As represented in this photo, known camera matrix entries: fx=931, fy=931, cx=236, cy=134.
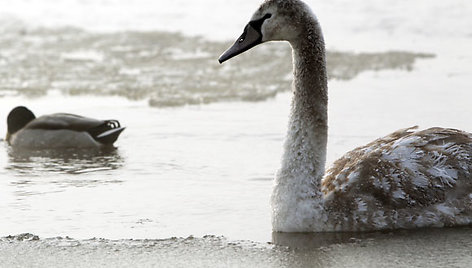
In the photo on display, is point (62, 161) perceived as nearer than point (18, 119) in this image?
Yes

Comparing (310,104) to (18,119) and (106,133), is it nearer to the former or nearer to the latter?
(106,133)

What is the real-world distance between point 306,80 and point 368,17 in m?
13.0

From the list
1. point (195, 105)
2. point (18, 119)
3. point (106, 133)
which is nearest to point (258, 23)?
point (106, 133)

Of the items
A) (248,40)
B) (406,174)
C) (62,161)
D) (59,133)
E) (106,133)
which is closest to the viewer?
(406,174)

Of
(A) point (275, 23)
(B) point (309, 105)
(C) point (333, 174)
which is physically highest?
(A) point (275, 23)

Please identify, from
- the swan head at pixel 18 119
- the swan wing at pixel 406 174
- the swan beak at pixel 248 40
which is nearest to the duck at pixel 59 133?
the swan head at pixel 18 119

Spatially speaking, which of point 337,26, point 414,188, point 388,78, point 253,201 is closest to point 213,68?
point 388,78

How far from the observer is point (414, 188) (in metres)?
6.78

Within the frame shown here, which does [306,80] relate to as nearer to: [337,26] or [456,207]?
[456,207]

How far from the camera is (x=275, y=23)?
6.86 meters

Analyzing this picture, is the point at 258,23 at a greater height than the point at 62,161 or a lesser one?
greater

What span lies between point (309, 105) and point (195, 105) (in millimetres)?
6053

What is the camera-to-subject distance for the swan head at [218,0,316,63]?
685 centimetres

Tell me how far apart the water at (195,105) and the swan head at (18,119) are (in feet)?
1.56
